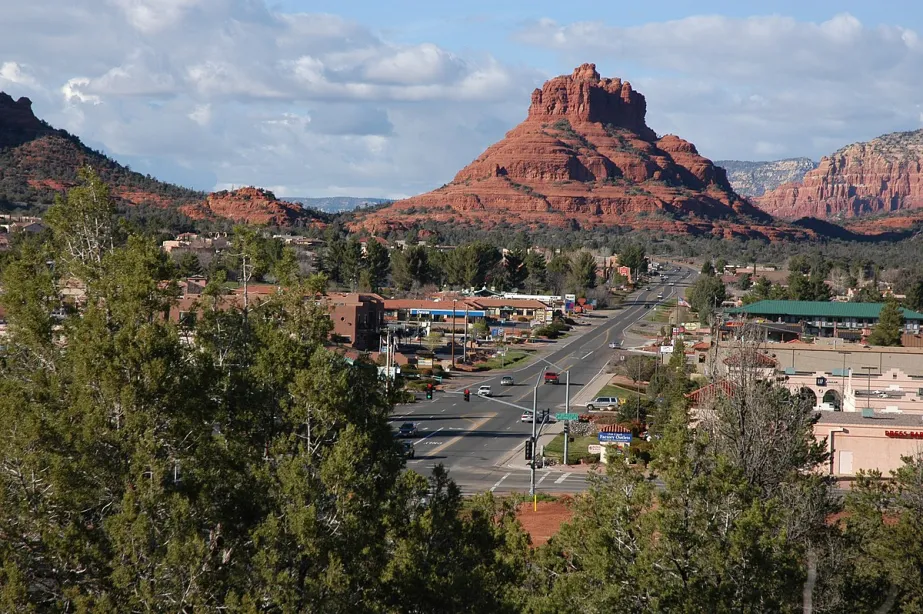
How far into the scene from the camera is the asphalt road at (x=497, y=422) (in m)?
51.8

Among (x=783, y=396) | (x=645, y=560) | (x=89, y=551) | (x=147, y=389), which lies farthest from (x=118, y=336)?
(x=783, y=396)

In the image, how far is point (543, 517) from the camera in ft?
139

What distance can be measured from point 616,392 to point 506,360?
17636 mm

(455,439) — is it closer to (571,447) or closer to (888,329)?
(571,447)

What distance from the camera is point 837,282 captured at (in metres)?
165

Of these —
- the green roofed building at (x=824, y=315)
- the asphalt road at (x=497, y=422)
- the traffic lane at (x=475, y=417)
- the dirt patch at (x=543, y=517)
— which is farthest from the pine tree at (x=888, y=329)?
the dirt patch at (x=543, y=517)

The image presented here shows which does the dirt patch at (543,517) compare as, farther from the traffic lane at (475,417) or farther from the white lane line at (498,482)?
the traffic lane at (475,417)

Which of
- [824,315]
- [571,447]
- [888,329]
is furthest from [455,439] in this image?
[824,315]

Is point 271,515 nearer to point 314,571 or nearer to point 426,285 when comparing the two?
point 314,571

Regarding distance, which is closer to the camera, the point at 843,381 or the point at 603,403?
the point at 843,381

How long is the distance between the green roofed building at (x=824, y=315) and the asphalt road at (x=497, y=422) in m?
14.8

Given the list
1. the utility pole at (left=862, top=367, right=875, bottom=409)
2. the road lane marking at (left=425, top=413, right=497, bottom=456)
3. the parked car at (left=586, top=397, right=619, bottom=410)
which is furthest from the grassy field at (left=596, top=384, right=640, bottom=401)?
Answer: the utility pole at (left=862, top=367, right=875, bottom=409)

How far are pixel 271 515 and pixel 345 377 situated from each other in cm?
298

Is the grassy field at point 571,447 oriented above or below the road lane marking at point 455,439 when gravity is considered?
below
